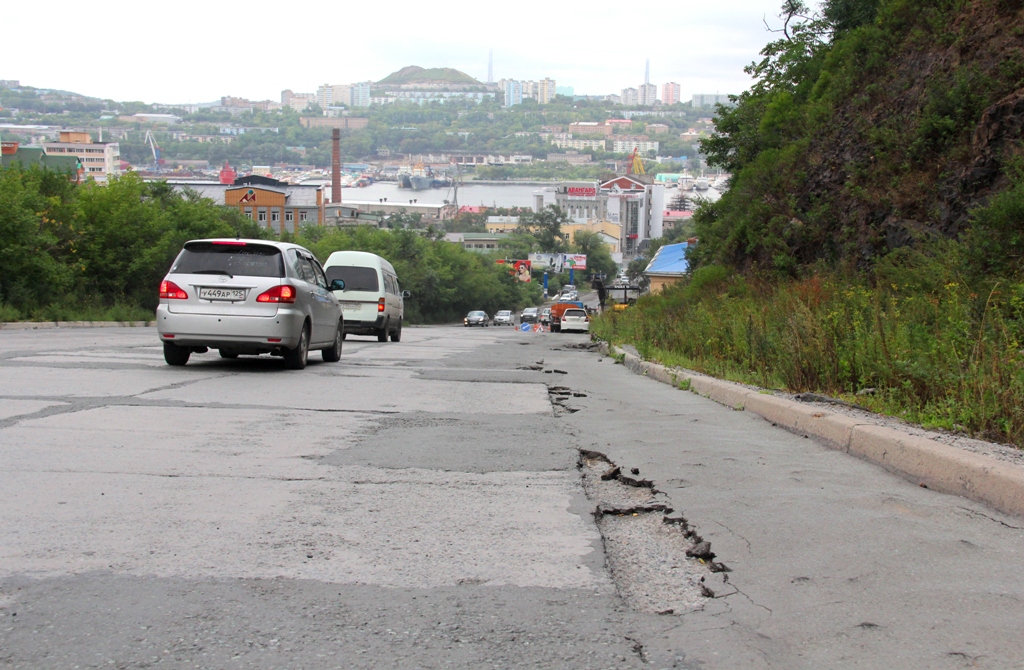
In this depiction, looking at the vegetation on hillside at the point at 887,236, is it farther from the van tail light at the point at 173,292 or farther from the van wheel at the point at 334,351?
the van tail light at the point at 173,292

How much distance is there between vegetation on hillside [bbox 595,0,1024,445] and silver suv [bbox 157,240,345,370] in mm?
5645

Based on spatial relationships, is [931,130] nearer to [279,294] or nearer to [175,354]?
[279,294]

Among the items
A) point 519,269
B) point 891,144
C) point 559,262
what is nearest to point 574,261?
point 559,262

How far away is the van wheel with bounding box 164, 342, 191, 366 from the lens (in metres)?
13.1

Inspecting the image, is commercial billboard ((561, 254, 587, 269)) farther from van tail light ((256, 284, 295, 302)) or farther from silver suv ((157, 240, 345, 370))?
van tail light ((256, 284, 295, 302))

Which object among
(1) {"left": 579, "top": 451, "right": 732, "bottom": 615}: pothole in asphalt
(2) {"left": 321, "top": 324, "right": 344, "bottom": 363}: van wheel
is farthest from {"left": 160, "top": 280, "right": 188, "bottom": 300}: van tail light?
(1) {"left": 579, "top": 451, "right": 732, "bottom": 615}: pothole in asphalt

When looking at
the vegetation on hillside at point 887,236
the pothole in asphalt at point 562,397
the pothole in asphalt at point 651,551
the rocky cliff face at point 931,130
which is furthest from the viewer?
the rocky cliff face at point 931,130

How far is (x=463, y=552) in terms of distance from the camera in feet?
14.9

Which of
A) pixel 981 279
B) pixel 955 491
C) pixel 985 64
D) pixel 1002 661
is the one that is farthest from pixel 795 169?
pixel 1002 661

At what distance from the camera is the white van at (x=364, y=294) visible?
23641mm

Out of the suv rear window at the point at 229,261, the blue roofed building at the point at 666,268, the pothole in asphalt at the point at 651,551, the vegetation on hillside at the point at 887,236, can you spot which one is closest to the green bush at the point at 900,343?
the vegetation on hillside at the point at 887,236

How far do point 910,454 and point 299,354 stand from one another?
30.0 ft

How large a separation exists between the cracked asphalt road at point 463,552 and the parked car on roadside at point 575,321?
43.9 meters

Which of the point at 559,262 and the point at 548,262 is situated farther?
the point at 548,262
